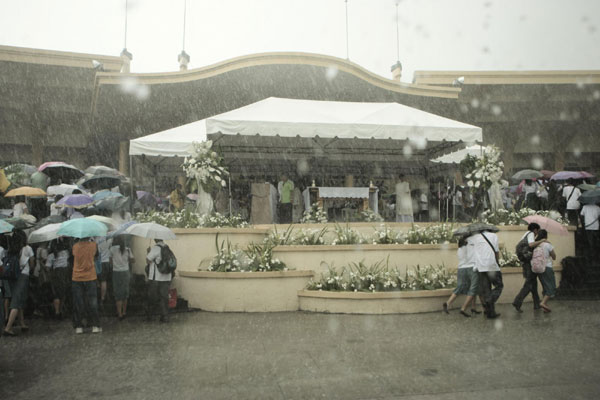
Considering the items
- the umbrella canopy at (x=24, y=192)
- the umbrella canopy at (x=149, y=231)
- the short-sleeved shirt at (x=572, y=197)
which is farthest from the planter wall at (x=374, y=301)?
the umbrella canopy at (x=24, y=192)

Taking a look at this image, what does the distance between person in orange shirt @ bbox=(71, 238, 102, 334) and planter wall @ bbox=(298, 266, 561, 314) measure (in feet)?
12.6

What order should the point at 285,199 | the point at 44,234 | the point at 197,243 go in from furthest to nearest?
the point at 285,199, the point at 197,243, the point at 44,234

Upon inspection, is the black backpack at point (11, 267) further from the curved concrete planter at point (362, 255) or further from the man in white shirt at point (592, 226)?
the man in white shirt at point (592, 226)

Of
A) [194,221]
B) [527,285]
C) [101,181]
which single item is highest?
[101,181]

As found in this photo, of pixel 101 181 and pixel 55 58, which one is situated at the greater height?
pixel 55 58

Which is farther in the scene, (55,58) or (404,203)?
(55,58)

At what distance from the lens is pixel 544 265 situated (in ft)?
30.9

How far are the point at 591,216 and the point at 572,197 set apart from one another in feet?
3.99

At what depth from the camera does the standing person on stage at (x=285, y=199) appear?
569 inches

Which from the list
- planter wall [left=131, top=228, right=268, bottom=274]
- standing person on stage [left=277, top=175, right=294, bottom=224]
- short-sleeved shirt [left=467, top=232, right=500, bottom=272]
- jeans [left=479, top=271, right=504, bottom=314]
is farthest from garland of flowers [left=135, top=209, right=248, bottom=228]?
jeans [left=479, top=271, right=504, bottom=314]

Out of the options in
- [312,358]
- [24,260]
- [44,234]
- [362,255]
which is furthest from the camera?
[362,255]

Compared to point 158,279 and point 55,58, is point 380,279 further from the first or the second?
point 55,58

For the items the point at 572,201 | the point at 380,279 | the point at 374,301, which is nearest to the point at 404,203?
the point at 572,201

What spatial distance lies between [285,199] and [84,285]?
7107 mm
